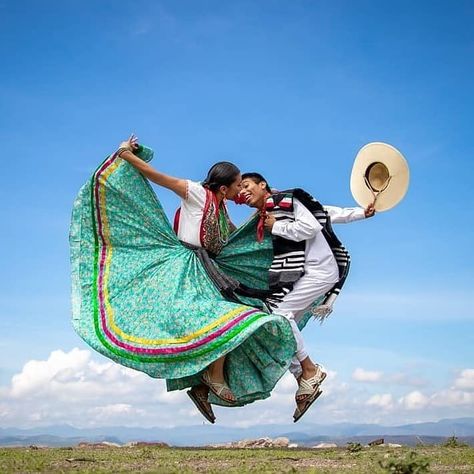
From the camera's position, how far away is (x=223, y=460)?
655 cm

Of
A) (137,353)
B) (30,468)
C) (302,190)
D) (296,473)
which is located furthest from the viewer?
(302,190)

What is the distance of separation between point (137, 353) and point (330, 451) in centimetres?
225

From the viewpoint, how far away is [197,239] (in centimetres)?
763

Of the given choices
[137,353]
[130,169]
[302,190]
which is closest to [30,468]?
[137,353]

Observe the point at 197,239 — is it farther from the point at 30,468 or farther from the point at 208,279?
the point at 30,468

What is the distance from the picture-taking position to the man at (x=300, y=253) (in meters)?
7.48

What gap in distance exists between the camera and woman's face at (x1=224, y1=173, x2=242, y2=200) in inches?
302

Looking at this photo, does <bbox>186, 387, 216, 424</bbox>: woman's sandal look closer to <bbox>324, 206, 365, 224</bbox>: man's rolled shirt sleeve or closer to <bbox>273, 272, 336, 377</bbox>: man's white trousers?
<bbox>273, 272, 336, 377</bbox>: man's white trousers

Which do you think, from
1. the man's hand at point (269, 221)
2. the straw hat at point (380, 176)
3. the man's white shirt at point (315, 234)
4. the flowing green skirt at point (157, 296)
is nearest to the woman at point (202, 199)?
the flowing green skirt at point (157, 296)

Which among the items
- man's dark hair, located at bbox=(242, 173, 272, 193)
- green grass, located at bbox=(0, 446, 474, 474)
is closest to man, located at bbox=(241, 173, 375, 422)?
man's dark hair, located at bbox=(242, 173, 272, 193)

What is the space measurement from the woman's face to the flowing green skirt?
0.39m

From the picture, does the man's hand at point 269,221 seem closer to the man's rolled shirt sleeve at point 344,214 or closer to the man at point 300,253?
the man at point 300,253

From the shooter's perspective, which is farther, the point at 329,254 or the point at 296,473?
the point at 329,254

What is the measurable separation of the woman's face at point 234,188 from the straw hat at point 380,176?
121 centimetres
